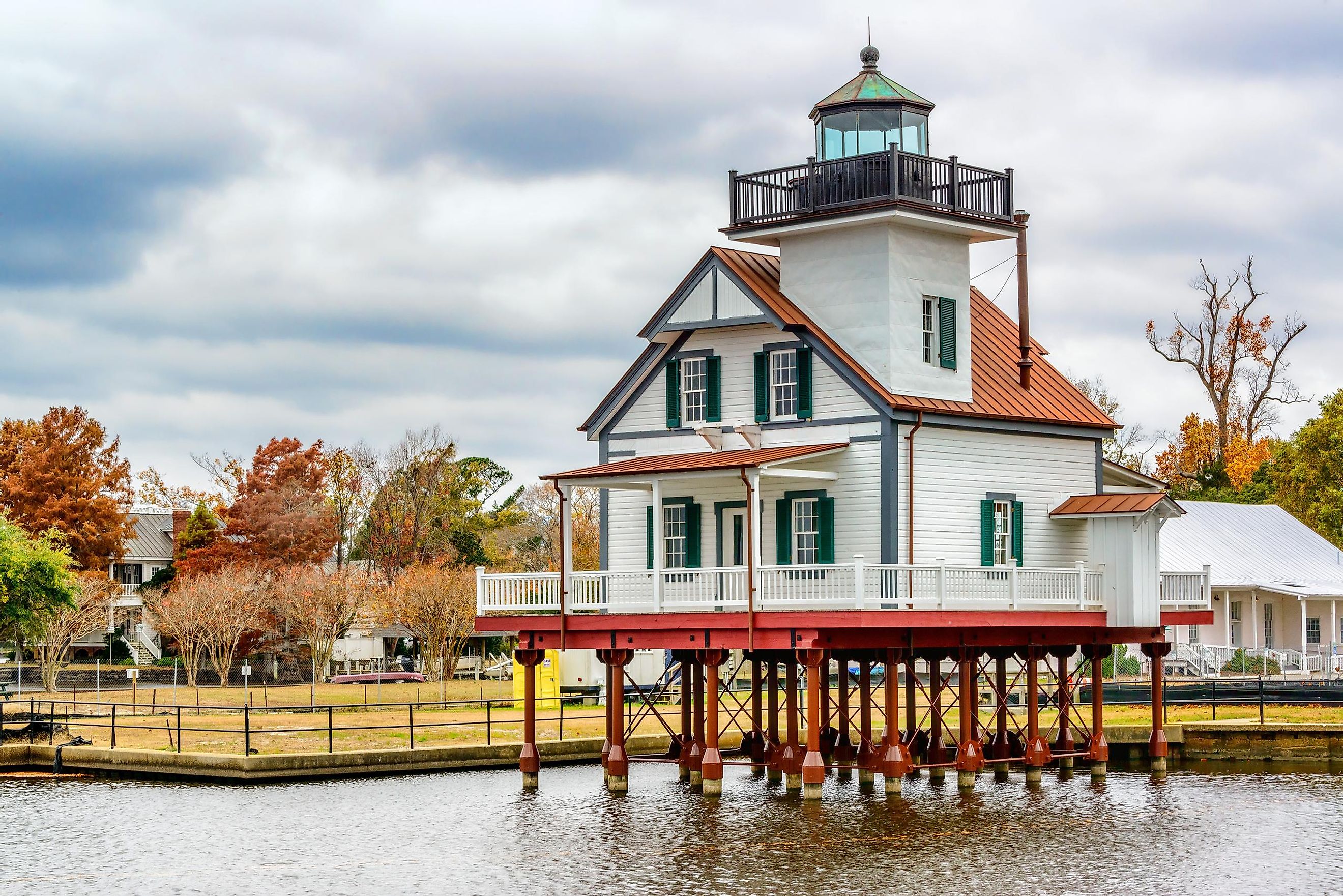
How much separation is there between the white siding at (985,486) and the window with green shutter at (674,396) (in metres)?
5.43

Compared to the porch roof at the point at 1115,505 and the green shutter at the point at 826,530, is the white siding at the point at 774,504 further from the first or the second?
the porch roof at the point at 1115,505

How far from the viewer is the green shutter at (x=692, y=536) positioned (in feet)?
123

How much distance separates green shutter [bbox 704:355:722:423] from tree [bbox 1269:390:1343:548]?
143ft

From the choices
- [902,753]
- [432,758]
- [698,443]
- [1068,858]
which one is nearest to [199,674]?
[432,758]

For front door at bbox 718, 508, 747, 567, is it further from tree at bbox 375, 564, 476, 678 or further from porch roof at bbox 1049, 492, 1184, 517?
tree at bbox 375, 564, 476, 678

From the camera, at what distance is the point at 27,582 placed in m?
58.5

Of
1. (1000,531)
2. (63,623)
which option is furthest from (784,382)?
(63,623)

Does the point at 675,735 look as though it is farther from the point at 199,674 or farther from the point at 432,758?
the point at 199,674

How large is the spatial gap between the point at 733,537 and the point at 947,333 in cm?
629

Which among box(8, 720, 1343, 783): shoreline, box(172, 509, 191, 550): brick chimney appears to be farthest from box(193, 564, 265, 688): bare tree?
box(8, 720, 1343, 783): shoreline

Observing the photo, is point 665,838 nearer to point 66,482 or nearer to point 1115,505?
point 1115,505

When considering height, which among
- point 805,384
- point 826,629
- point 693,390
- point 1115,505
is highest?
point 693,390

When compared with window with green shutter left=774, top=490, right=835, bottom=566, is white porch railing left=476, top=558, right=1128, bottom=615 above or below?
below

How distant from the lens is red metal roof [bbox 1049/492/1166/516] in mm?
36469
